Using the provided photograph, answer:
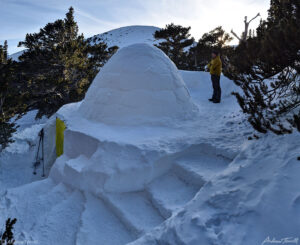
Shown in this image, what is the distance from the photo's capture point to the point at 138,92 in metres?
5.28

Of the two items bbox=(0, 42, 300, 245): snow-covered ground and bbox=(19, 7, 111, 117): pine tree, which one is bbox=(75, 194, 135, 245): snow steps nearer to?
bbox=(0, 42, 300, 245): snow-covered ground

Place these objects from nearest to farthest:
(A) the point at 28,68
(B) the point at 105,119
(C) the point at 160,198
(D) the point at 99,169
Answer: (C) the point at 160,198 → (D) the point at 99,169 → (B) the point at 105,119 → (A) the point at 28,68

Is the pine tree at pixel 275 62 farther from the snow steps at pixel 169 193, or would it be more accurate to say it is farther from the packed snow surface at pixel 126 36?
the packed snow surface at pixel 126 36

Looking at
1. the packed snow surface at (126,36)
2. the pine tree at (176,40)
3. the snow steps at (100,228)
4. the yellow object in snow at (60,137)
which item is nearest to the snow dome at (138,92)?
the yellow object in snow at (60,137)

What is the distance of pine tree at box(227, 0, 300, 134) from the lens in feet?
8.45

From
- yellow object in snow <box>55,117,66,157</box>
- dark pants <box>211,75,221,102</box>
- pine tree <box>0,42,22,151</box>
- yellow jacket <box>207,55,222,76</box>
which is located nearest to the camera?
yellow object in snow <box>55,117,66,157</box>

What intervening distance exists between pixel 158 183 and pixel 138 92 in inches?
104

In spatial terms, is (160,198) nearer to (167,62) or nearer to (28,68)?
(167,62)

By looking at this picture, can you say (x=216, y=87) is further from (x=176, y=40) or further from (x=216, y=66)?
(x=176, y=40)

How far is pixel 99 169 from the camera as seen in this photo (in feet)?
11.7

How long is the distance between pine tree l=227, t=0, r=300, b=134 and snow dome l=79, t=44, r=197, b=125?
2016 millimetres

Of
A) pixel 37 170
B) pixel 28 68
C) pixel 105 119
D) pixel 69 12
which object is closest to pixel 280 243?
pixel 105 119

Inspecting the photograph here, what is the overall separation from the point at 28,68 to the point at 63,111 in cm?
783

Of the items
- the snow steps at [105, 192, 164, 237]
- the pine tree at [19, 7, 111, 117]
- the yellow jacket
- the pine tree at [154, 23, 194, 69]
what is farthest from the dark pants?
the pine tree at [154, 23, 194, 69]
